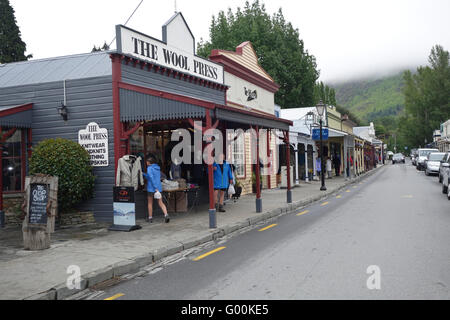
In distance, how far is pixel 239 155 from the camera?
733 inches

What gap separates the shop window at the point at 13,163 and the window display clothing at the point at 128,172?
145 inches

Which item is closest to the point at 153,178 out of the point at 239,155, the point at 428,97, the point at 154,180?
the point at 154,180

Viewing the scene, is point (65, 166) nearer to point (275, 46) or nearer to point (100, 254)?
point (100, 254)

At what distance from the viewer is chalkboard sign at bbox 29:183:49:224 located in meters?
7.77

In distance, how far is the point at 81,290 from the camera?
5.57 m

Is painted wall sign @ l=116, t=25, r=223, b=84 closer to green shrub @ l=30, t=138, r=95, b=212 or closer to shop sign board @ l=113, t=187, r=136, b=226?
green shrub @ l=30, t=138, r=95, b=212

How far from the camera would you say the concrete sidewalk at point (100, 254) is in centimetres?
548

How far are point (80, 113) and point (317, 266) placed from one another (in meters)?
7.94

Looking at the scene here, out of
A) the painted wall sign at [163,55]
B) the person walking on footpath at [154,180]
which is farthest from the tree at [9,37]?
the person walking on footpath at [154,180]

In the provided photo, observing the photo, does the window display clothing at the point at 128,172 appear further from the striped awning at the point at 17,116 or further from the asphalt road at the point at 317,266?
the striped awning at the point at 17,116

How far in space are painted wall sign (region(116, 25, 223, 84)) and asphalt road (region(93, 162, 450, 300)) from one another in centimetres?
608

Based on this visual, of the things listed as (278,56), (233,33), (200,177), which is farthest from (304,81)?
(200,177)

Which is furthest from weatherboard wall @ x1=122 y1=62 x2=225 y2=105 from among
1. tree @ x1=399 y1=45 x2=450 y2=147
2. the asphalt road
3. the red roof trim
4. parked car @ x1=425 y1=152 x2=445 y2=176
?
tree @ x1=399 y1=45 x2=450 y2=147
